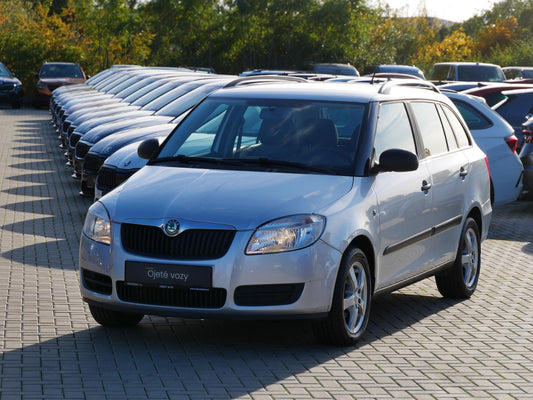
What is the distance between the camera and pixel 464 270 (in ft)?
27.7

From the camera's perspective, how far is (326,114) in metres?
7.16

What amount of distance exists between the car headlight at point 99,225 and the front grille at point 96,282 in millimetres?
218

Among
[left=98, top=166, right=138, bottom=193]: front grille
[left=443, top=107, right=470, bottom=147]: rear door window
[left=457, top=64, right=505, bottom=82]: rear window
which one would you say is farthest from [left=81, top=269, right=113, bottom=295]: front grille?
[left=457, top=64, right=505, bottom=82]: rear window

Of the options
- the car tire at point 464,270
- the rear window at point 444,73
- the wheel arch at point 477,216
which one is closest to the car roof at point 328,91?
the wheel arch at point 477,216

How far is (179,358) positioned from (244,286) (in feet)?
1.94

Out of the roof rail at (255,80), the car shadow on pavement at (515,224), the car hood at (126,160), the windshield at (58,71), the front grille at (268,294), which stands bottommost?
the windshield at (58,71)

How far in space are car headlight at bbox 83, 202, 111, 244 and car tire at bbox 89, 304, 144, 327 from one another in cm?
51

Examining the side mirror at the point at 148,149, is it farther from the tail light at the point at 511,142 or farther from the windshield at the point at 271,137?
the tail light at the point at 511,142

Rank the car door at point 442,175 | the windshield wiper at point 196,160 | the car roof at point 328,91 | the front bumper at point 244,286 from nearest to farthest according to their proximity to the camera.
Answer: the front bumper at point 244,286, the windshield wiper at point 196,160, the car roof at point 328,91, the car door at point 442,175

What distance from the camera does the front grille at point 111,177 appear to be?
1119 centimetres

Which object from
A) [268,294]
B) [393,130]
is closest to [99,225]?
[268,294]

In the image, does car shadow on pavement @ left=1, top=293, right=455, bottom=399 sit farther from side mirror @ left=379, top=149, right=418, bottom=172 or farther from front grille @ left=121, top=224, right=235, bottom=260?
side mirror @ left=379, top=149, right=418, bottom=172

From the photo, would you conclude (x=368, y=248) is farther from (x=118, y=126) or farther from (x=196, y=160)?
(x=118, y=126)

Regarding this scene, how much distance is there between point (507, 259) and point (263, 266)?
5.22m
